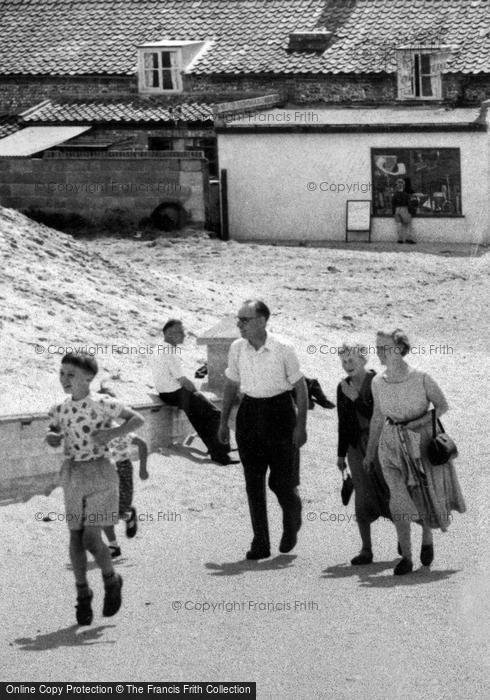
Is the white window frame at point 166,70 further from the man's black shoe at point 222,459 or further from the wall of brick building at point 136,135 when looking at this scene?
the man's black shoe at point 222,459

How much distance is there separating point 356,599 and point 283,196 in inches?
867

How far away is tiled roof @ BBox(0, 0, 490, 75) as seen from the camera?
122 feet

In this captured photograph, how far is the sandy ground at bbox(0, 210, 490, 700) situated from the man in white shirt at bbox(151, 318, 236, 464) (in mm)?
209

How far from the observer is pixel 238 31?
128 feet

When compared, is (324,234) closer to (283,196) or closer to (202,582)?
(283,196)

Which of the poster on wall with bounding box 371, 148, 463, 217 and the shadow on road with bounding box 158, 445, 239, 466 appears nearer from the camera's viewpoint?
the shadow on road with bounding box 158, 445, 239, 466

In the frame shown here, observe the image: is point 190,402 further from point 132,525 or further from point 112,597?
point 112,597

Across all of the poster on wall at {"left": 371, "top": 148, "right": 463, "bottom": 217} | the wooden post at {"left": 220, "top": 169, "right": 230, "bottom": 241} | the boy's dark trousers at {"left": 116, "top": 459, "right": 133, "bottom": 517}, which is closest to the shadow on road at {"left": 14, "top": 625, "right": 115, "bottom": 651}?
the boy's dark trousers at {"left": 116, "top": 459, "right": 133, "bottom": 517}

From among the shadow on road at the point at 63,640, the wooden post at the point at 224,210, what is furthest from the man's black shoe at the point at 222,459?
the wooden post at the point at 224,210

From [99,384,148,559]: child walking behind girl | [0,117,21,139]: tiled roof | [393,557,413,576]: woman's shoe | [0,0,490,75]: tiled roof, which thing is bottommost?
[393,557,413,576]: woman's shoe

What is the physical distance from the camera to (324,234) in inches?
1240

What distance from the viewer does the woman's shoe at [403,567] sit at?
10547 mm

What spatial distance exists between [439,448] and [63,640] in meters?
2.63

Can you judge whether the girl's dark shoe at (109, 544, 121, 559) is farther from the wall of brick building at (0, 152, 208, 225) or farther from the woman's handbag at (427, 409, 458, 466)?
the wall of brick building at (0, 152, 208, 225)
